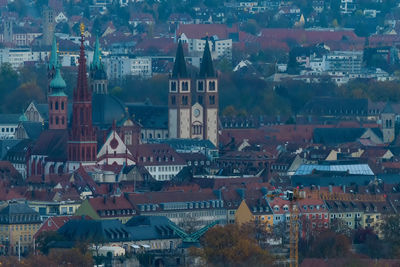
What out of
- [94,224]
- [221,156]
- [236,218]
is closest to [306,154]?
[221,156]

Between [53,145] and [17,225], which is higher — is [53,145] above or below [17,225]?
above

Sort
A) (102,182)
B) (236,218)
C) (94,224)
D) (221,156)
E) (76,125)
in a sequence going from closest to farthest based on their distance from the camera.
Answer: (94,224), (236,218), (102,182), (76,125), (221,156)

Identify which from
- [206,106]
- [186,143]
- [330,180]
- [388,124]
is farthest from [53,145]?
[388,124]

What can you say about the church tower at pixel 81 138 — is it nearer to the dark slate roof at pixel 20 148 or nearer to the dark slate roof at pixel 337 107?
the dark slate roof at pixel 20 148

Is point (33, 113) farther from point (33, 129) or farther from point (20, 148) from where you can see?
point (20, 148)

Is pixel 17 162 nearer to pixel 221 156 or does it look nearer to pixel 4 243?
pixel 221 156

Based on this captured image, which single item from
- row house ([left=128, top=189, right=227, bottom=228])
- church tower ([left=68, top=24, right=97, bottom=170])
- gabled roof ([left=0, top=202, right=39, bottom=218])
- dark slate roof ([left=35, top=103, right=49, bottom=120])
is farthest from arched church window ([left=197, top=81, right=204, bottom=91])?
gabled roof ([left=0, top=202, right=39, bottom=218])
